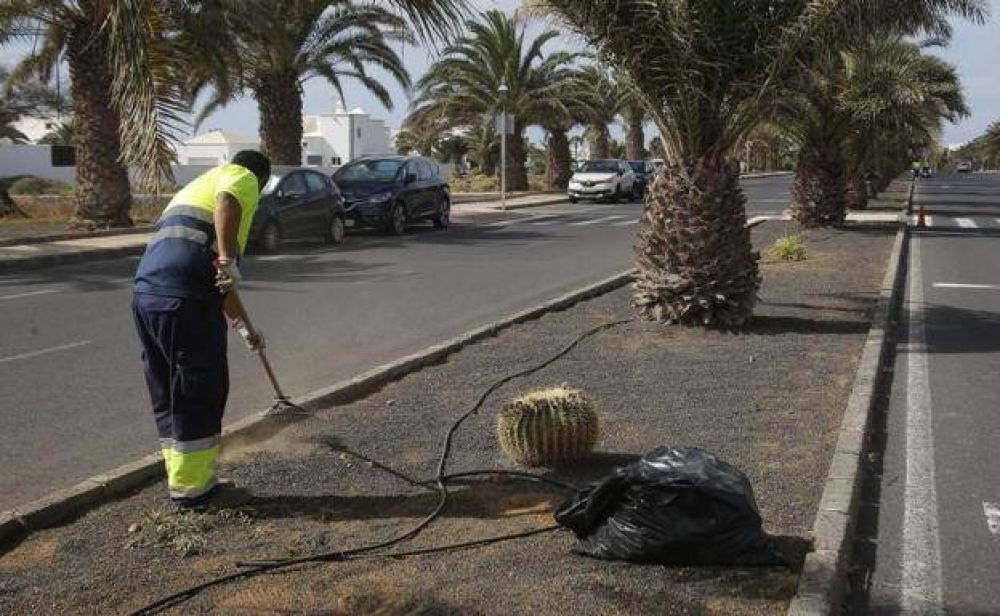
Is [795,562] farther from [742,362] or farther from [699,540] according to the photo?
[742,362]

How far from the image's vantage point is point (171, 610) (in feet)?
11.8

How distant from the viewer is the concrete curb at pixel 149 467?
4504 millimetres

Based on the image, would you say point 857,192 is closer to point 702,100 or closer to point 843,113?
point 843,113

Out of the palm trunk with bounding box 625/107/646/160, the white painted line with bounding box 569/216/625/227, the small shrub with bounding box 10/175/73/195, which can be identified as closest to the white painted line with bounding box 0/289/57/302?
the white painted line with bounding box 569/216/625/227

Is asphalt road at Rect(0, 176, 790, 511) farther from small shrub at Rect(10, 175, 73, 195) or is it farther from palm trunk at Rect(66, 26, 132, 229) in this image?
small shrub at Rect(10, 175, 73, 195)

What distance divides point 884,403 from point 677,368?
1532mm

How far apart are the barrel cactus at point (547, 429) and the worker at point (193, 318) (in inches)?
54.0

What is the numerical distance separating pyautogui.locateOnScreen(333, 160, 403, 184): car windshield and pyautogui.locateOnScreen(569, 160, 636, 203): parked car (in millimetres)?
15357

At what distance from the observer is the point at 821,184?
22859 mm

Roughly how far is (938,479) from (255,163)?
12.8 feet

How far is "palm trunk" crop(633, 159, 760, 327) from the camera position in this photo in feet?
31.9

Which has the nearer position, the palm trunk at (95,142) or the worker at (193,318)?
the worker at (193,318)

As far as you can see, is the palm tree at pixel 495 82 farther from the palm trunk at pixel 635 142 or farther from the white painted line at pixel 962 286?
the white painted line at pixel 962 286

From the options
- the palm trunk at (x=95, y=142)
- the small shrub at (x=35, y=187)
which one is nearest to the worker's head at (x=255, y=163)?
the palm trunk at (x=95, y=142)
